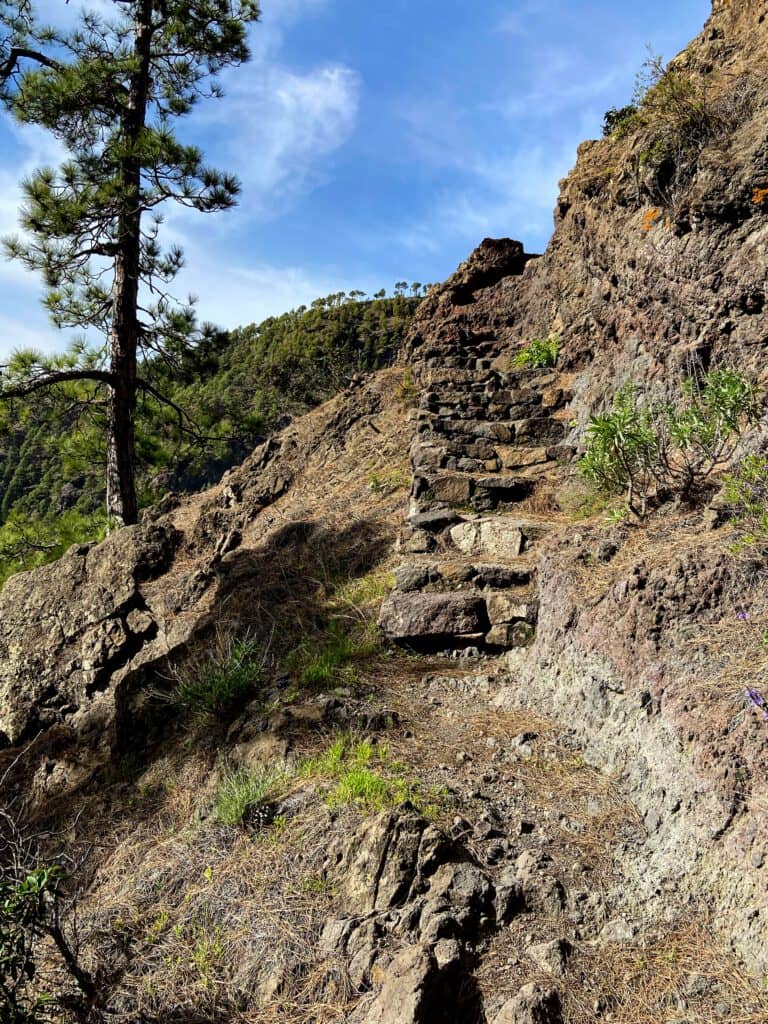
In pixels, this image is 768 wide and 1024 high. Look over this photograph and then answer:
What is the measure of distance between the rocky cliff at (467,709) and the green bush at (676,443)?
33 centimetres

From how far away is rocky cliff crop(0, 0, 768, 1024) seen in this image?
7.29ft

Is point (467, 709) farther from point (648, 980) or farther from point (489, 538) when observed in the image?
point (648, 980)

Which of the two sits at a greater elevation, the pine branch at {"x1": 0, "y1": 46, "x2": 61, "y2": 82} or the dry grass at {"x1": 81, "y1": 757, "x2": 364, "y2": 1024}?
the pine branch at {"x1": 0, "y1": 46, "x2": 61, "y2": 82}

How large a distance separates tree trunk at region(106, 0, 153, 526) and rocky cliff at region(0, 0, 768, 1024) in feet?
3.23

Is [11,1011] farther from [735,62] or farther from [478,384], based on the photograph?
[735,62]

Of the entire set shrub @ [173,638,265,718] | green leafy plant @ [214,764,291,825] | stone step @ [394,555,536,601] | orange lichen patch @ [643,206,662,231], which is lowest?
green leafy plant @ [214,764,291,825]

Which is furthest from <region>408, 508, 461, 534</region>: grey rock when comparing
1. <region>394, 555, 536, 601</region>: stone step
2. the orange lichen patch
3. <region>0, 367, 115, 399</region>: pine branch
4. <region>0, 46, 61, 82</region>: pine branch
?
<region>0, 46, 61, 82</region>: pine branch

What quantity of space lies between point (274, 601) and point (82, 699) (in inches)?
62.3

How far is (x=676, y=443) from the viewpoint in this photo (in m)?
4.05

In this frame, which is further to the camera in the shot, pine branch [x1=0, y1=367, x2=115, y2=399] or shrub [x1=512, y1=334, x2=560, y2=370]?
shrub [x1=512, y1=334, x2=560, y2=370]

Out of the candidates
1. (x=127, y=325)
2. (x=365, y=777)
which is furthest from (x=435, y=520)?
(x=127, y=325)

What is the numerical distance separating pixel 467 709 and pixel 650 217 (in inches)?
190

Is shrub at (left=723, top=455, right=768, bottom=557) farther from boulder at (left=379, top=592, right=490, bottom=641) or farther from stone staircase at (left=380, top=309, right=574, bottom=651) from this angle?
boulder at (left=379, top=592, right=490, bottom=641)

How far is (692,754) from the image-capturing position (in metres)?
2.50
